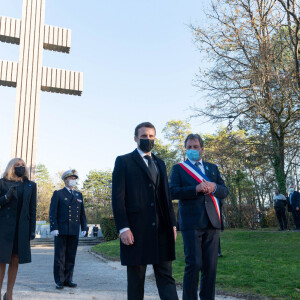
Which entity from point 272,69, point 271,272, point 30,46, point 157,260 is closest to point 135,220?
point 157,260

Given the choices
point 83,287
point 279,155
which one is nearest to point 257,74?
point 279,155

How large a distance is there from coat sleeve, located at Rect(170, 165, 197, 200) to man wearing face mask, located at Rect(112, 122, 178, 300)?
2.09 feet

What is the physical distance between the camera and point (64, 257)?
6.61 meters

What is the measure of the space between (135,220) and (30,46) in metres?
23.6

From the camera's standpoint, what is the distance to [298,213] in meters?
16.1

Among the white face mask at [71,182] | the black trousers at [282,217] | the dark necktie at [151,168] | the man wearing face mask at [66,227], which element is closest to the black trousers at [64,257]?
the man wearing face mask at [66,227]

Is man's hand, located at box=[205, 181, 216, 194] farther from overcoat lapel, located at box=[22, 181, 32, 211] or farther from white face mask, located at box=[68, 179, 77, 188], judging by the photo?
white face mask, located at box=[68, 179, 77, 188]

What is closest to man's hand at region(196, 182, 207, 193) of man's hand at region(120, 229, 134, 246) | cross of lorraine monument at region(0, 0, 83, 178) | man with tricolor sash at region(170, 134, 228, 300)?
man with tricolor sash at region(170, 134, 228, 300)

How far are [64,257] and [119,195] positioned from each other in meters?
3.82

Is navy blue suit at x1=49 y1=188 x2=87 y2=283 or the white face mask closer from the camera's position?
navy blue suit at x1=49 y1=188 x2=87 y2=283

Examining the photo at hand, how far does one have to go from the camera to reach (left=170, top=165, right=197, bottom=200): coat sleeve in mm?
4121

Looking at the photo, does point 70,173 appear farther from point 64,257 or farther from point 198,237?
point 198,237

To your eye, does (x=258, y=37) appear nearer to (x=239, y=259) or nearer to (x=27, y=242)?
(x=239, y=259)

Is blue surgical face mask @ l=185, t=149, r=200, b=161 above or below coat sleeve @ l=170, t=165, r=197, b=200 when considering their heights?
above
